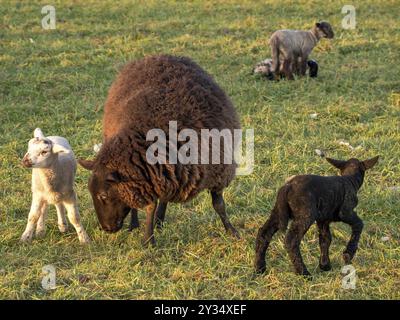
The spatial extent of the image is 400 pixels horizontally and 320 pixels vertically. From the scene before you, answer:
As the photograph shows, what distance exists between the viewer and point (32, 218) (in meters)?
5.49

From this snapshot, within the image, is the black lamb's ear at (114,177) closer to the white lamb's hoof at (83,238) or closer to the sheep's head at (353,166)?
the white lamb's hoof at (83,238)

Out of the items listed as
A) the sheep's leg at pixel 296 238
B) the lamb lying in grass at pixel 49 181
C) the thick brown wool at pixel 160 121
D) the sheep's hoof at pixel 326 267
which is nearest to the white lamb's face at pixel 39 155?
the lamb lying in grass at pixel 49 181

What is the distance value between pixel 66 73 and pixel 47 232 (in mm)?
5333

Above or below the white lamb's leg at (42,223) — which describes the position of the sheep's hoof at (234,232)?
below

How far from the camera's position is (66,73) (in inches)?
417

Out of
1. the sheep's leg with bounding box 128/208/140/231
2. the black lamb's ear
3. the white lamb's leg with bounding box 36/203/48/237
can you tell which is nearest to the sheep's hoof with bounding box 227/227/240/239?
the sheep's leg with bounding box 128/208/140/231

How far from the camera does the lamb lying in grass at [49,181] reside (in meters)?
5.36

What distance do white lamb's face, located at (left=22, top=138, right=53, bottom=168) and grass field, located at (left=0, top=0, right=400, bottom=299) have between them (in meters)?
0.67

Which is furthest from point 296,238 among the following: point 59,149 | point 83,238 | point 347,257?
point 59,149

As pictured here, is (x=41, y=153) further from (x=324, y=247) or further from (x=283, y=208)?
(x=324, y=247)

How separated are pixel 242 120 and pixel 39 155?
12.3ft

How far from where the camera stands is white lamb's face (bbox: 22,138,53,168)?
17.4 ft

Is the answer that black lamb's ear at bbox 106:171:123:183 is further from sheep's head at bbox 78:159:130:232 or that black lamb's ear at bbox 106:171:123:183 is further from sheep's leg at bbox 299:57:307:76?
sheep's leg at bbox 299:57:307:76

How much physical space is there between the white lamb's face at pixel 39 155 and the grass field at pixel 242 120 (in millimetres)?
669
